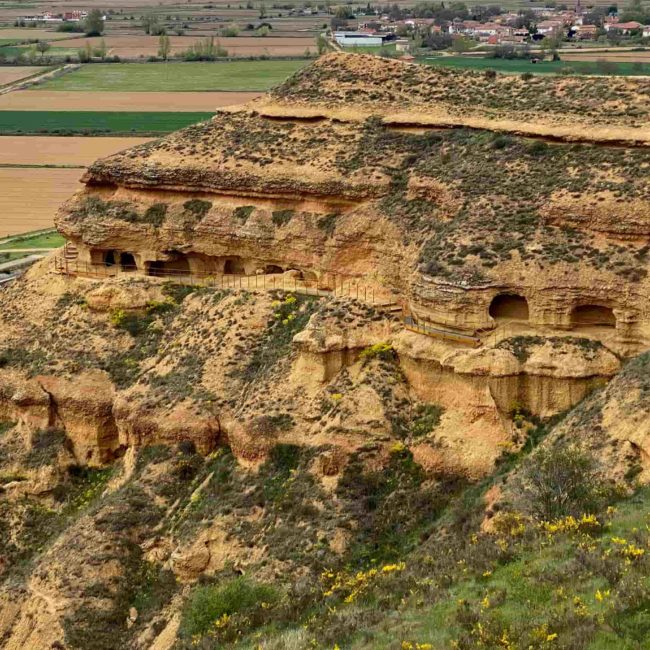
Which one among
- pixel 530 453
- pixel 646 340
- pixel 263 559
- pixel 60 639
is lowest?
pixel 60 639

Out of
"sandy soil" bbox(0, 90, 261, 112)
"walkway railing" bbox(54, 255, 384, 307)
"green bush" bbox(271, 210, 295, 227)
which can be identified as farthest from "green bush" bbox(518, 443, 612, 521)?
"sandy soil" bbox(0, 90, 261, 112)

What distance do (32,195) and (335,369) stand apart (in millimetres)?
82804

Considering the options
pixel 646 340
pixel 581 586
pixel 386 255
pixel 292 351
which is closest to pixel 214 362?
pixel 292 351

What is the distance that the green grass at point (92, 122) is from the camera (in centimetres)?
15388

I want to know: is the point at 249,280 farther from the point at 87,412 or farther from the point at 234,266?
the point at 87,412

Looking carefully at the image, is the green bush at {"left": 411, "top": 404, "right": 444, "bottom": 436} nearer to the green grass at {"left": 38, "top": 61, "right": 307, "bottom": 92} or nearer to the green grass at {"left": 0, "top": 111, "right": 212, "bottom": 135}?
the green grass at {"left": 0, "top": 111, "right": 212, "bottom": 135}

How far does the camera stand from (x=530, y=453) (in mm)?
47125

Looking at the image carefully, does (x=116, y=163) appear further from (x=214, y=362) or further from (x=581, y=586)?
(x=581, y=586)

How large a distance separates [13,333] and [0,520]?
881cm

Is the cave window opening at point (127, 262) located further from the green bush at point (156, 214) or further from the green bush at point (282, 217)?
the green bush at point (282, 217)

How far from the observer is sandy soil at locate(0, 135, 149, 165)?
142125 mm

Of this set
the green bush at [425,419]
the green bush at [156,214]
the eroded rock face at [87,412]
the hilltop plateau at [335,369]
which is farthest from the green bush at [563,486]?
the green bush at [156,214]

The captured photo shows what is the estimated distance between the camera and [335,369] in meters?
52.7

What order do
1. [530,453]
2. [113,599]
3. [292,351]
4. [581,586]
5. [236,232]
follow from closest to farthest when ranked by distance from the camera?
[581,586] → [530,453] → [113,599] → [292,351] → [236,232]
